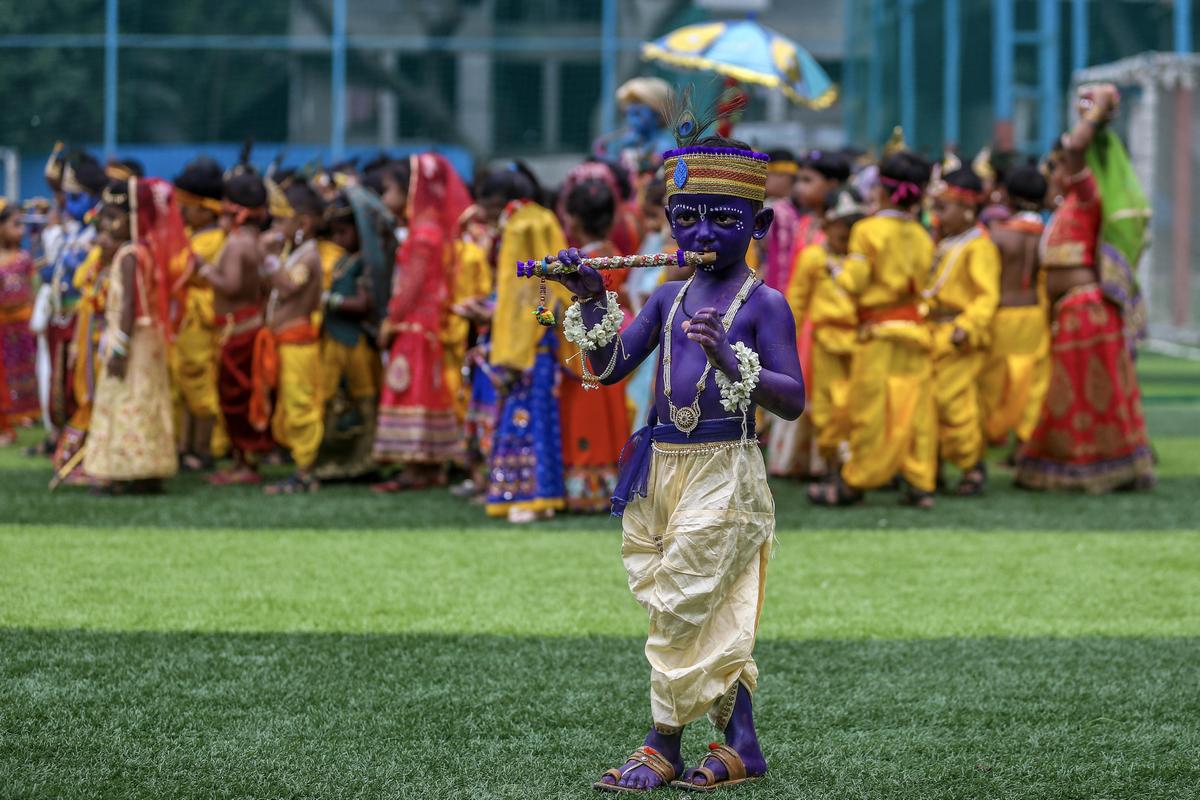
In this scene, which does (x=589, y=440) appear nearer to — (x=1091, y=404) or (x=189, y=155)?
(x=1091, y=404)

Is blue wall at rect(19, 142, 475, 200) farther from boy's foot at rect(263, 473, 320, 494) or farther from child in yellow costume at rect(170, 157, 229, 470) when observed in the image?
boy's foot at rect(263, 473, 320, 494)

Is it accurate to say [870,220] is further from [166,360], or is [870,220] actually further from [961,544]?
[166,360]

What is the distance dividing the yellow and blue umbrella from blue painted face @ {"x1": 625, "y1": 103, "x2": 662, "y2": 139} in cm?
49

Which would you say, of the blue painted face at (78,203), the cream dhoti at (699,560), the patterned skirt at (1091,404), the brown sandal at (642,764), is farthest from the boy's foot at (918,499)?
the blue painted face at (78,203)

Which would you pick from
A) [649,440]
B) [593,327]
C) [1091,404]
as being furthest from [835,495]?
[593,327]

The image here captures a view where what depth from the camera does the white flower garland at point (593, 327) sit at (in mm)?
4098

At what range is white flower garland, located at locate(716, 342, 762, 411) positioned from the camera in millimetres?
3941

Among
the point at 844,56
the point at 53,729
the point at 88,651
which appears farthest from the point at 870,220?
the point at 844,56

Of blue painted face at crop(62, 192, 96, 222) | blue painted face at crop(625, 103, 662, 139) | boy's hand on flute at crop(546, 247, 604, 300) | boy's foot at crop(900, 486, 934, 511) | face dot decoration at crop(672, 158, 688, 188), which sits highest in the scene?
blue painted face at crop(625, 103, 662, 139)

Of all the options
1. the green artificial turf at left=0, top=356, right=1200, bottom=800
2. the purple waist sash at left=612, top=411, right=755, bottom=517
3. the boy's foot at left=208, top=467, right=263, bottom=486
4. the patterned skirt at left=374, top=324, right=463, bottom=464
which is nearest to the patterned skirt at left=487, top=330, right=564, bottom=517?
the green artificial turf at left=0, top=356, right=1200, bottom=800

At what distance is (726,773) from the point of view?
13.5 feet

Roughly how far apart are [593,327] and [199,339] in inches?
260

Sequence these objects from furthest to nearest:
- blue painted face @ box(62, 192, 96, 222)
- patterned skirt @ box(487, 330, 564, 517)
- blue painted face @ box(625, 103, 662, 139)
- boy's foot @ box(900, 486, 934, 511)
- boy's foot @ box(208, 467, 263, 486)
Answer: blue painted face @ box(625, 103, 662, 139) < blue painted face @ box(62, 192, 96, 222) < boy's foot @ box(208, 467, 263, 486) < boy's foot @ box(900, 486, 934, 511) < patterned skirt @ box(487, 330, 564, 517)

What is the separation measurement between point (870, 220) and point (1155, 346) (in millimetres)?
14585
